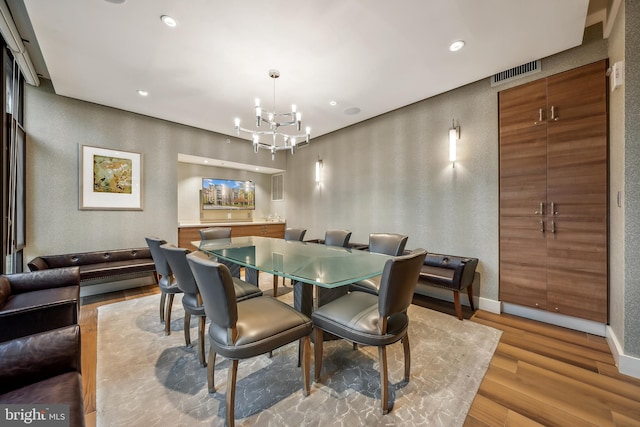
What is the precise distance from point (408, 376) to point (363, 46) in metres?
2.98

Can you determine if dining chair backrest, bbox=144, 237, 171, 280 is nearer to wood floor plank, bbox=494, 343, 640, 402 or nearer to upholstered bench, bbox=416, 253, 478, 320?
upholstered bench, bbox=416, 253, 478, 320

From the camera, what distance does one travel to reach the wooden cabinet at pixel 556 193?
2.50 metres

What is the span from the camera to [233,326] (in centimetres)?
143

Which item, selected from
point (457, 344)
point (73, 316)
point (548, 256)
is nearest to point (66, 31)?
point (73, 316)

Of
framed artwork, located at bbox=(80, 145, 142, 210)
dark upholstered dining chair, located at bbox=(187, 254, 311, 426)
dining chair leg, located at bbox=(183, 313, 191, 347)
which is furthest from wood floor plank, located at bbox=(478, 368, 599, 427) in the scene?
framed artwork, located at bbox=(80, 145, 142, 210)

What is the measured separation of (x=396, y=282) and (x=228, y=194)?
5.38m

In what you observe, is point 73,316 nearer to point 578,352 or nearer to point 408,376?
point 408,376

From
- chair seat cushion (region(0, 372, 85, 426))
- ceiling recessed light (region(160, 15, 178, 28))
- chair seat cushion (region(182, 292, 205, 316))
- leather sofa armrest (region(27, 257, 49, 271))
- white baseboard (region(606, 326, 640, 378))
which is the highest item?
ceiling recessed light (region(160, 15, 178, 28))

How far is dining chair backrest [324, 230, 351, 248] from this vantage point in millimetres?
3494

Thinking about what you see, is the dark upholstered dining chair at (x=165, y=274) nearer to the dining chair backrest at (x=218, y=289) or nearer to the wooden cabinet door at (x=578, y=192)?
the dining chair backrest at (x=218, y=289)

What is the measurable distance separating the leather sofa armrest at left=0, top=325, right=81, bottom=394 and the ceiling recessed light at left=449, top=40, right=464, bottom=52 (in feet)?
12.3

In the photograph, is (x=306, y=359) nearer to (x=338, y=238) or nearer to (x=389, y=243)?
(x=389, y=243)

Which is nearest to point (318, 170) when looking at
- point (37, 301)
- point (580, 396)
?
point (37, 301)

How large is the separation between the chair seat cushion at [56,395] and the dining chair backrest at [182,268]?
0.81 m
